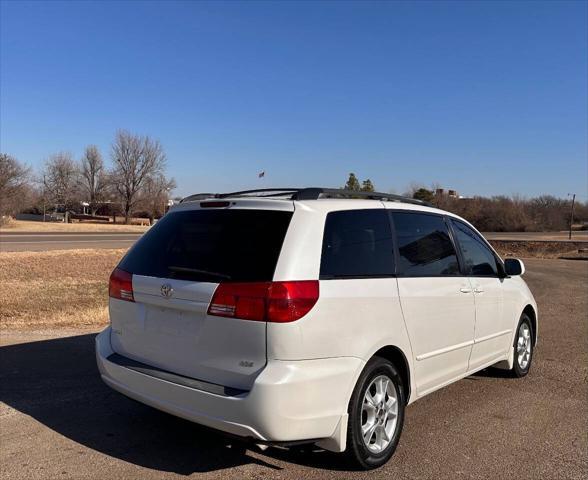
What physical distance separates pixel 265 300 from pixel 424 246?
1.82 meters

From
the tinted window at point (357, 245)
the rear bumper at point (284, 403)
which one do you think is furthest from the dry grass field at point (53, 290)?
the tinted window at point (357, 245)

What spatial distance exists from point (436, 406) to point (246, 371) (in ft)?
8.23

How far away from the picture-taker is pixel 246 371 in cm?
325

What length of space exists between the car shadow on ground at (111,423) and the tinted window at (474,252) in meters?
2.29

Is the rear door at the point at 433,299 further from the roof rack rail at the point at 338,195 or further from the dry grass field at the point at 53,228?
the dry grass field at the point at 53,228

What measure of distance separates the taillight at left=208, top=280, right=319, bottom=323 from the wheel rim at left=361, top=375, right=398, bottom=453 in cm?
84

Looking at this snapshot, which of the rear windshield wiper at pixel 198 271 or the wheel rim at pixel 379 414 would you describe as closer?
the rear windshield wiper at pixel 198 271

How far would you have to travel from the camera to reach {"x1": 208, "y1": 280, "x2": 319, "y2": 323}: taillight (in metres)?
3.21

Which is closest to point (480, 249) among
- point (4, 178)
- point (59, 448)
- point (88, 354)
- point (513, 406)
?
point (513, 406)

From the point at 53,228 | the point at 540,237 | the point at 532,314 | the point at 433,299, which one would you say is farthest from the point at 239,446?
the point at 540,237

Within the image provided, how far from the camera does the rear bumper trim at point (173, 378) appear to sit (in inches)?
129

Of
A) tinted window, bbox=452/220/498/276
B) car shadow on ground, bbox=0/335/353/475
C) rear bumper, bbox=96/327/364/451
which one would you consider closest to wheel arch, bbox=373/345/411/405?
rear bumper, bbox=96/327/364/451

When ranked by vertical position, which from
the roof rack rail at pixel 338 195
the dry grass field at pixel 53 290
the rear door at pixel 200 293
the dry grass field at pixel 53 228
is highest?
the roof rack rail at pixel 338 195

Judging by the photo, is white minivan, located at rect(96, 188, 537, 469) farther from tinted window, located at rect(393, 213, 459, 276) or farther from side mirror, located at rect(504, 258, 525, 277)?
side mirror, located at rect(504, 258, 525, 277)
